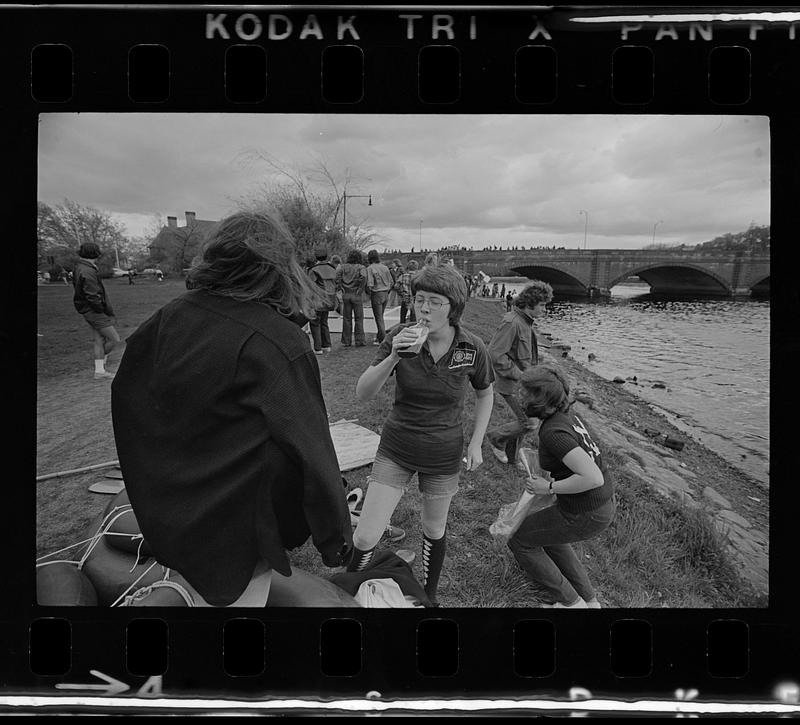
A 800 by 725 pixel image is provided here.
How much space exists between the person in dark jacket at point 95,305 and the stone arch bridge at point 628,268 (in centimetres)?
151

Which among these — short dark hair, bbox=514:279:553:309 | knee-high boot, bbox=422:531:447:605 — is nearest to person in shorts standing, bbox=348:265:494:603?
knee-high boot, bbox=422:531:447:605

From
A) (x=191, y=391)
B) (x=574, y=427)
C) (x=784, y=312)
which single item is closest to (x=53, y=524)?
Answer: (x=191, y=391)

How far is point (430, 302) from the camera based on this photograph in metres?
2.82

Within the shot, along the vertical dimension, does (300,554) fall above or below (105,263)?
below

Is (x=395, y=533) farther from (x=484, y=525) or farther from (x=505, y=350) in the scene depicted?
(x=505, y=350)

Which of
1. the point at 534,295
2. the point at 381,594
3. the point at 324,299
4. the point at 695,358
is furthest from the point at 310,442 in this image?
the point at 695,358

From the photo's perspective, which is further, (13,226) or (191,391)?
(13,226)

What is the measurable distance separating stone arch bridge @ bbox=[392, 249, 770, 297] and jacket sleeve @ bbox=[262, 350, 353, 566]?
0.88 meters

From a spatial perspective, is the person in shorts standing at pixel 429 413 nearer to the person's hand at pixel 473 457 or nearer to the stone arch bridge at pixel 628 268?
the person's hand at pixel 473 457

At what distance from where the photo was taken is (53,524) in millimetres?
2895

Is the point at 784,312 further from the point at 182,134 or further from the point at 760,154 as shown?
the point at 182,134

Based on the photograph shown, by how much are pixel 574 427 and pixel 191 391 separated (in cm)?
204

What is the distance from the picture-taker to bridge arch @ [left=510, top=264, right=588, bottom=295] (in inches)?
115

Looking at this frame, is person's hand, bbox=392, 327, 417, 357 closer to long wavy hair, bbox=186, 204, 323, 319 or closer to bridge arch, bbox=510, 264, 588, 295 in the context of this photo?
long wavy hair, bbox=186, 204, 323, 319
